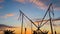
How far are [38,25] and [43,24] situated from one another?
23.4 feet

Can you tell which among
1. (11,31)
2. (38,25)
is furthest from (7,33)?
(38,25)

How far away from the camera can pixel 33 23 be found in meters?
123

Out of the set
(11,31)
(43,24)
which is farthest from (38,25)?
(11,31)

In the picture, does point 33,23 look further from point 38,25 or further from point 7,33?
point 7,33

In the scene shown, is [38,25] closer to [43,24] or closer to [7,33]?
[43,24]

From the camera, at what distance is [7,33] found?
196m

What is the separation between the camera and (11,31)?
650 ft

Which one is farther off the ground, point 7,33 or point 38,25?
point 38,25

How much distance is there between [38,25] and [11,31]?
3149 inches

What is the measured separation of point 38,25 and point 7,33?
81.4m

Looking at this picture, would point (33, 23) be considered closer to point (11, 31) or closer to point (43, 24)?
point (43, 24)

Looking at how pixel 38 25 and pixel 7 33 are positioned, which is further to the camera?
pixel 7 33

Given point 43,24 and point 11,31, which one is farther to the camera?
point 11,31

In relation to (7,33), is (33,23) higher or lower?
higher
